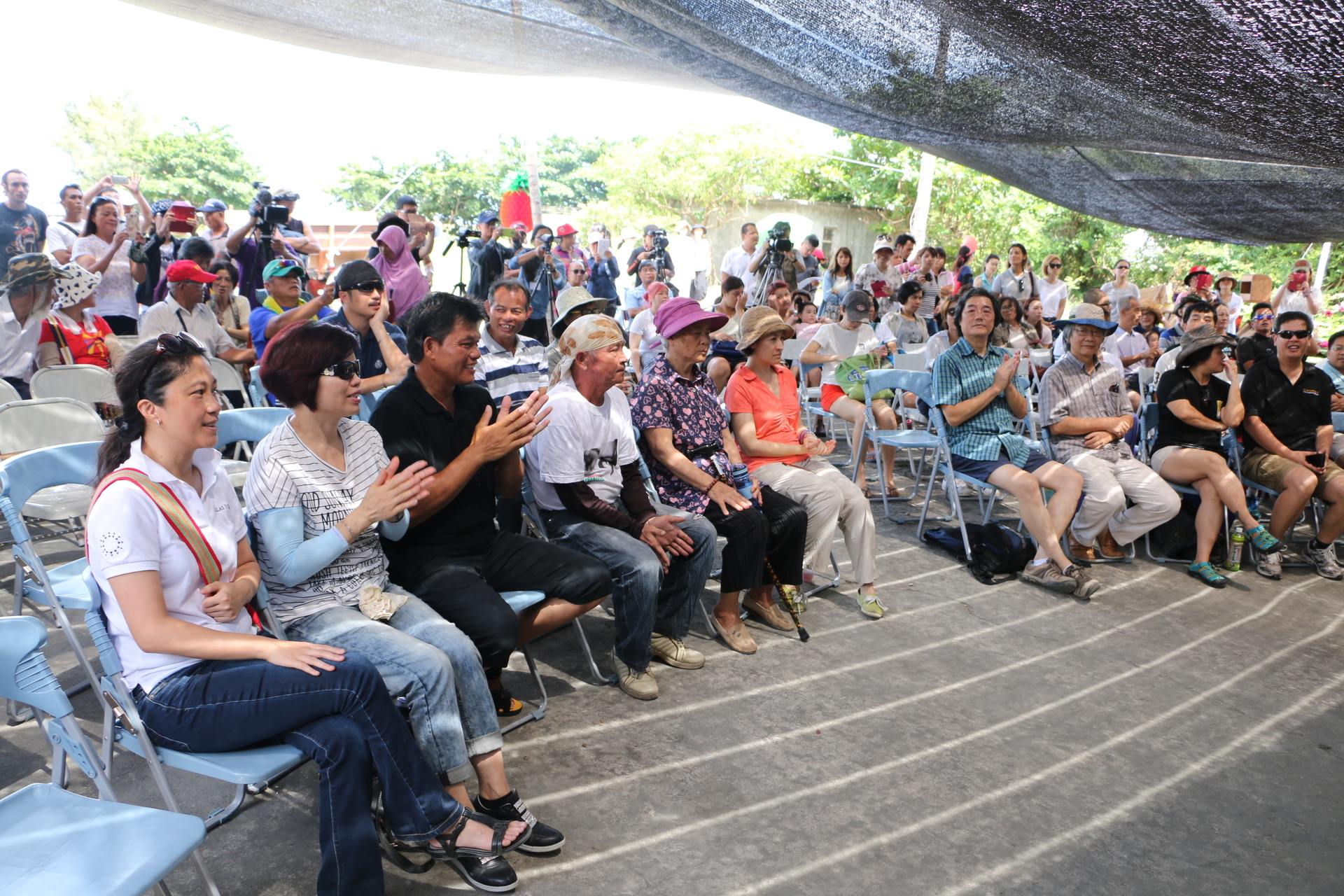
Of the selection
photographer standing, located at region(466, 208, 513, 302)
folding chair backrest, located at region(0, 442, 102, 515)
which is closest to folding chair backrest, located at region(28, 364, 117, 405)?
folding chair backrest, located at region(0, 442, 102, 515)

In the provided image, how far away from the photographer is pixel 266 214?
687 cm

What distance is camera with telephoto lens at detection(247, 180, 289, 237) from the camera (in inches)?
271

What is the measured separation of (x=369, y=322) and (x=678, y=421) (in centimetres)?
189

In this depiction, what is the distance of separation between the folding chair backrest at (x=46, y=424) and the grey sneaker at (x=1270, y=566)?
6.23 meters

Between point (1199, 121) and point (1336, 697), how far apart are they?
2.69 metres

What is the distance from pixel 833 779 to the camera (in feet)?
9.07

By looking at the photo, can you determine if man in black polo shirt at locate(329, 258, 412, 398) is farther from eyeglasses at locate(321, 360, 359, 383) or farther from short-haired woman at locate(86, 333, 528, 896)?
short-haired woman at locate(86, 333, 528, 896)

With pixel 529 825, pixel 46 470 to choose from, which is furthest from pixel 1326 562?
pixel 46 470

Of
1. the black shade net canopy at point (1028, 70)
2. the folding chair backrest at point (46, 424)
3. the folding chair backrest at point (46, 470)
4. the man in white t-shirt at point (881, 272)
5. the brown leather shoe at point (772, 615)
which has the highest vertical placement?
the black shade net canopy at point (1028, 70)

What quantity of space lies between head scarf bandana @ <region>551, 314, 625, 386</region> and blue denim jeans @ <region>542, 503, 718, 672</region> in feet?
2.18

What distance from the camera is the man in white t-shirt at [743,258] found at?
9.96m

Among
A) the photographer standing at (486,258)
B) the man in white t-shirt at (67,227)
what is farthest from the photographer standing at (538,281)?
the man in white t-shirt at (67,227)

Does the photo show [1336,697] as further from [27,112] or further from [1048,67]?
[27,112]

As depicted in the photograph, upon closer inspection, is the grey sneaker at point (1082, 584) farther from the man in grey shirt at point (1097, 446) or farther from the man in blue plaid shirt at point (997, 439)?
the man in grey shirt at point (1097, 446)
